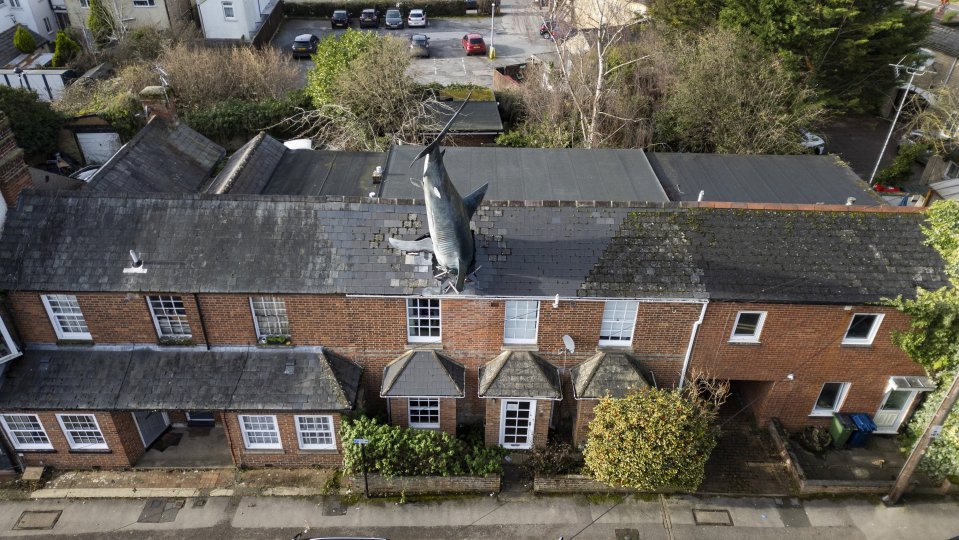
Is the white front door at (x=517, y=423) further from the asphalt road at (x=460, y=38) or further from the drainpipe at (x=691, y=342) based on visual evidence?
the asphalt road at (x=460, y=38)

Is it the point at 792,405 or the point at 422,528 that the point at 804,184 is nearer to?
the point at 792,405

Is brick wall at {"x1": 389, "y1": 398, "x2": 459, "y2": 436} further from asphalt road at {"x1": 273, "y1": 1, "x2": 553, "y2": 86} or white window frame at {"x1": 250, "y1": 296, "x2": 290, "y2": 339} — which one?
asphalt road at {"x1": 273, "y1": 1, "x2": 553, "y2": 86}

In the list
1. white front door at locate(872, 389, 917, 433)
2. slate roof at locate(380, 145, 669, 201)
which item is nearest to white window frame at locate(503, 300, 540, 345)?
slate roof at locate(380, 145, 669, 201)

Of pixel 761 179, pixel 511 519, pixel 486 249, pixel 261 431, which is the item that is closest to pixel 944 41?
pixel 761 179

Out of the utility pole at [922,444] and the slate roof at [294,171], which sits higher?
the slate roof at [294,171]

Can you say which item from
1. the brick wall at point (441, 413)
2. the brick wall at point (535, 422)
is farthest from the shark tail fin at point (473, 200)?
the brick wall at point (441, 413)
